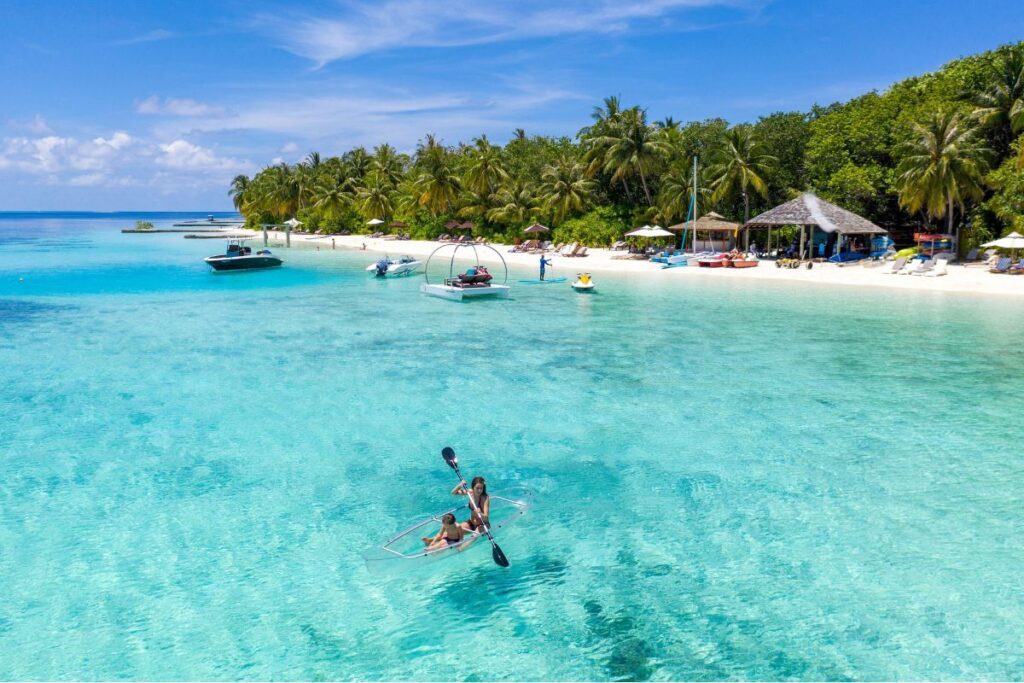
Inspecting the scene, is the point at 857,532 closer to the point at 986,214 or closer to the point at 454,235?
the point at 986,214

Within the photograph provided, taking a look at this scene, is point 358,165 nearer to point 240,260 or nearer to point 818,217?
point 240,260

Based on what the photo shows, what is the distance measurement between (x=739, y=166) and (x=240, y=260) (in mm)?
34637

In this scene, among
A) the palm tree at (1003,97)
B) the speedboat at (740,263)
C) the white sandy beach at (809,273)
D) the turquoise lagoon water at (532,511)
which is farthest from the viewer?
the speedboat at (740,263)

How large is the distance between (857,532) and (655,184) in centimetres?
4792

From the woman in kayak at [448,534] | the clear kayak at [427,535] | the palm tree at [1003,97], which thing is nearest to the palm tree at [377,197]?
the palm tree at [1003,97]

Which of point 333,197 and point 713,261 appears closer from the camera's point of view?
point 713,261

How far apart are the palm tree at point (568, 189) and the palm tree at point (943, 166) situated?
22.9 metres

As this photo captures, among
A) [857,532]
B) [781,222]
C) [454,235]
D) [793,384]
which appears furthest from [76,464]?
[454,235]

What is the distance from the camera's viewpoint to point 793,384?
16.3 meters

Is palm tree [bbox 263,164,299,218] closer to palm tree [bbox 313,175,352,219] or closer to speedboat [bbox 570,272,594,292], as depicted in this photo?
palm tree [bbox 313,175,352,219]

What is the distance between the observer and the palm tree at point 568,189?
175 feet

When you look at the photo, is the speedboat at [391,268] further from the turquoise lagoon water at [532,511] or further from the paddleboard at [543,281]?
the turquoise lagoon water at [532,511]

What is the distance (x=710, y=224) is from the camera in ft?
143

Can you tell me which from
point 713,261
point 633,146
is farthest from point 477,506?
point 633,146
